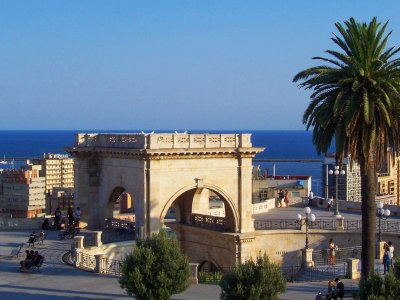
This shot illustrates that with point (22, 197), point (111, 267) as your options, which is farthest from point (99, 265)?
point (22, 197)

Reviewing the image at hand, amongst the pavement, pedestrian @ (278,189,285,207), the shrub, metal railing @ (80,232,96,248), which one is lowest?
the pavement

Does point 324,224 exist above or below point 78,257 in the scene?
above

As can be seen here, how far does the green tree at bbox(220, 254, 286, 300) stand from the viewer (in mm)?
18953

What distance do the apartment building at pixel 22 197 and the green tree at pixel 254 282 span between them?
127 feet

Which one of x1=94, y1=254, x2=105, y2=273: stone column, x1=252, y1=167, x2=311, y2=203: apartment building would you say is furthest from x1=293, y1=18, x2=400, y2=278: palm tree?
x1=252, y1=167, x2=311, y2=203: apartment building

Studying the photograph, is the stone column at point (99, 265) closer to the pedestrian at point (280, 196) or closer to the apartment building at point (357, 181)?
the pedestrian at point (280, 196)

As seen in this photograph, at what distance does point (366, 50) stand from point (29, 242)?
17009mm

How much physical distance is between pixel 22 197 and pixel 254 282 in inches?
1637

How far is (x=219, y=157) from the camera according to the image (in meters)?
34.8

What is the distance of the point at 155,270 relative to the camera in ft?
69.6

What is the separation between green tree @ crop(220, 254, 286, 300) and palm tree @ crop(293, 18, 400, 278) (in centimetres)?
590

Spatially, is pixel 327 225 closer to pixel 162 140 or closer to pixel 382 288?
pixel 162 140

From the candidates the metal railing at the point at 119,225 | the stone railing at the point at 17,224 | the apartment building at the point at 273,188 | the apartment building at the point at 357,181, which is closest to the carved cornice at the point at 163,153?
the metal railing at the point at 119,225

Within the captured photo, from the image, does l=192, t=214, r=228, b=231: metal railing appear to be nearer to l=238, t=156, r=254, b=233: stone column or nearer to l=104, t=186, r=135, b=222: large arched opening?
l=238, t=156, r=254, b=233: stone column
